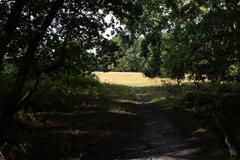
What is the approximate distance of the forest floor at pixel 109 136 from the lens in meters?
13.8

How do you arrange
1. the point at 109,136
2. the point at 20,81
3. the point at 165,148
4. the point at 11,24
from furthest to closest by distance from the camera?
the point at 109,136
the point at 165,148
the point at 20,81
the point at 11,24

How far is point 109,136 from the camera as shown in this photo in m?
18.1

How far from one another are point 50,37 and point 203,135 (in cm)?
702

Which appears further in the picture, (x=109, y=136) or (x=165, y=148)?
(x=109, y=136)

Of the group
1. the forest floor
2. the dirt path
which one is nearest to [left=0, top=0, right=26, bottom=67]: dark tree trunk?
the forest floor

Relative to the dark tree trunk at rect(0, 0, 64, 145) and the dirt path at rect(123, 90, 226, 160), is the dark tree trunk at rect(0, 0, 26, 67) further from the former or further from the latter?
the dirt path at rect(123, 90, 226, 160)

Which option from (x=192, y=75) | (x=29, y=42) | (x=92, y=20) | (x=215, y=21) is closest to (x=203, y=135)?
(x=192, y=75)

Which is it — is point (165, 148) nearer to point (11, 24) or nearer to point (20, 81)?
point (20, 81)

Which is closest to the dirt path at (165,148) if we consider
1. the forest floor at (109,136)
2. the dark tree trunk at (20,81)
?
the forest floor at (109,136)

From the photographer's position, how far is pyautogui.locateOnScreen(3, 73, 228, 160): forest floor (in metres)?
13.8

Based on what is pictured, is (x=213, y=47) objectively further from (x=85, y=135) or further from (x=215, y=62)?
(x=85, y=135)

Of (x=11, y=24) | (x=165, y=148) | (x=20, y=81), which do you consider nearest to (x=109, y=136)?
(x=165, y=148)

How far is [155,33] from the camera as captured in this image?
78.5 ft

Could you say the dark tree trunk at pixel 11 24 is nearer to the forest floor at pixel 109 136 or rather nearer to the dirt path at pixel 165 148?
the forest floor at pixel 109 136
